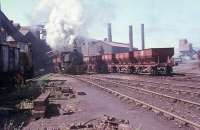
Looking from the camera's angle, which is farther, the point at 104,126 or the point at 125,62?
the point at 125,62

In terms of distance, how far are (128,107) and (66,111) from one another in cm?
221

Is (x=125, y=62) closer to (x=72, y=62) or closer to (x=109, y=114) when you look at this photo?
(x=72, y=62)

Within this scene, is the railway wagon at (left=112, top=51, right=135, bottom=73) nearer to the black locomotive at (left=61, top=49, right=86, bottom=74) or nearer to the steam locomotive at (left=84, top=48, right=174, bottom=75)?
the steam locomotive at (left=84, top=48, right=174, bottom=75)

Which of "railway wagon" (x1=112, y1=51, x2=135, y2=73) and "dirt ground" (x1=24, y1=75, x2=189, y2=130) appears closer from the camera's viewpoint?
"dirt ground" (x1=24, y1=75, x2=189, y2=130)

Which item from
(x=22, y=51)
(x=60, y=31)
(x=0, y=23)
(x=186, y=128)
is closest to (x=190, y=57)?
(x=60, y=31)

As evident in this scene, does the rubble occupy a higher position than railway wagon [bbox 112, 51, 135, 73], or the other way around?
railway wagon [bbox 112, 51, 135, 73]

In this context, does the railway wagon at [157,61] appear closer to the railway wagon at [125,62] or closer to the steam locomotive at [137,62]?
the steam locomotive at [137,62]

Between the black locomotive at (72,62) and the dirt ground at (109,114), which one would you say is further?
the black locomotive at (72,62)

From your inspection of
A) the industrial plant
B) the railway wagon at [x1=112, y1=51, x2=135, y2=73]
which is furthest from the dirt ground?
the railway wagon at [x1=112, y1=51, x2=135, y2=73]

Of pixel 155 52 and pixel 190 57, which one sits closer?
pixel 155 52

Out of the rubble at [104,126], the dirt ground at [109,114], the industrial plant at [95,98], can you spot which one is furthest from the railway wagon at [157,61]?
the rubble at [104,126]

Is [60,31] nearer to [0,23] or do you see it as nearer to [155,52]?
Result: [0,23]

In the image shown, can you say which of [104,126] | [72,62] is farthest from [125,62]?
[104,126]

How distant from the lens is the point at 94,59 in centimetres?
Answer: 4753
